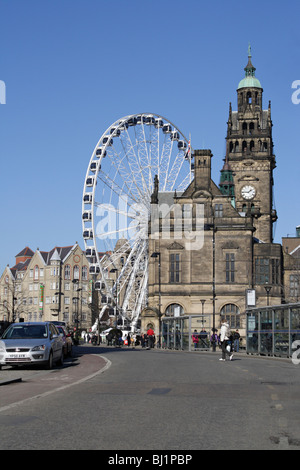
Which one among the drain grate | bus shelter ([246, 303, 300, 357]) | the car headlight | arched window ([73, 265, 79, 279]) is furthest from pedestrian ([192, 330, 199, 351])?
arched window ([73, 265, 79, 279])

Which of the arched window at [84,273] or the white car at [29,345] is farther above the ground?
the arched window at [84,273]

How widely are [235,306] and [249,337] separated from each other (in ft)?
123

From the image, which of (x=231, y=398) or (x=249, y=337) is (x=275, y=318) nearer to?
(x=249, y=337)

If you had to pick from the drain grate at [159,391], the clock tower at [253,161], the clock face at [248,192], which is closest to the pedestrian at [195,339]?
the drain grate at [159,391]

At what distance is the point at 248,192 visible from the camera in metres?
110

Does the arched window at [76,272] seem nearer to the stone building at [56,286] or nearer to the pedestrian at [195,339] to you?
the stone building at [56,286]

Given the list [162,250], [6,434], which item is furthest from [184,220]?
[6,434]

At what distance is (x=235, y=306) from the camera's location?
8344 centimetres

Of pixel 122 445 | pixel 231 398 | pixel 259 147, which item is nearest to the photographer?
pixel 122 445

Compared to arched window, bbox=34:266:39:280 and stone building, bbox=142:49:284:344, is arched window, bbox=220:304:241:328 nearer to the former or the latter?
stone building, bbox=142:49:284:344

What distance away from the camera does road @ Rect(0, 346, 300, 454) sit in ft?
29.8

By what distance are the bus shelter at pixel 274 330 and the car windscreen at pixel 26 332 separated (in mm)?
13679

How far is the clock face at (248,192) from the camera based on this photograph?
109688mm

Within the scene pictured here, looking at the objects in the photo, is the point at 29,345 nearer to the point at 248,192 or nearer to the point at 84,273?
the point at 248,192
